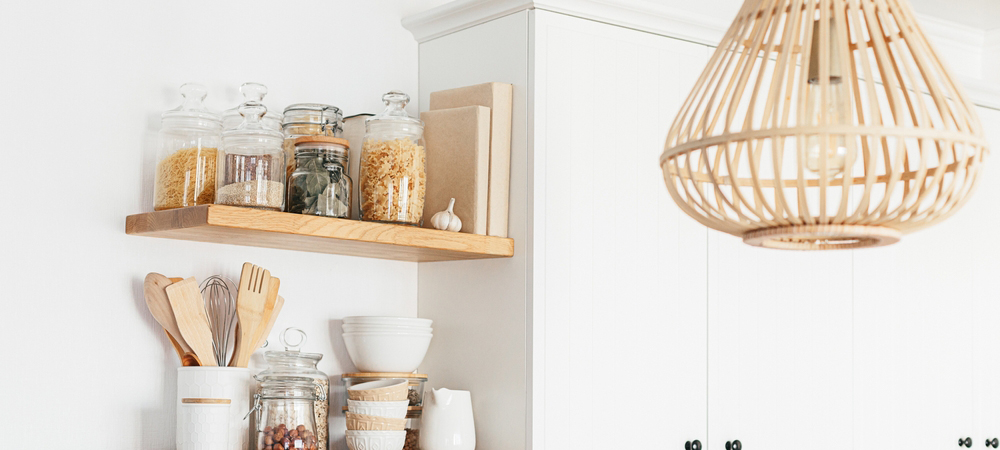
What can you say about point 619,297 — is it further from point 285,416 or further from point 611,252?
point 285,416

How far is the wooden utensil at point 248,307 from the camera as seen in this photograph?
1753 millimetres

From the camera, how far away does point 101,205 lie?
1737 mm

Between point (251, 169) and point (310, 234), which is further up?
point (251, 169)

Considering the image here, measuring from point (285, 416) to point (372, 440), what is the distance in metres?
0.19

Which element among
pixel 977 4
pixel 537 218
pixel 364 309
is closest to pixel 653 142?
pixel 537 218

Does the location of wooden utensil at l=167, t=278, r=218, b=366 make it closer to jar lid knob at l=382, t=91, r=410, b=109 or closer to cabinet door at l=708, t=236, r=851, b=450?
jar lid knob at l=382, t=91, r=410, b=109

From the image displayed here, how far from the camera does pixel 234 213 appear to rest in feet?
5.23

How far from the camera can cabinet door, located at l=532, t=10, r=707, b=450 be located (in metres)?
1.94

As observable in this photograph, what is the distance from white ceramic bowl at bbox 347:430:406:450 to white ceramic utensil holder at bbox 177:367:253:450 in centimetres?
21

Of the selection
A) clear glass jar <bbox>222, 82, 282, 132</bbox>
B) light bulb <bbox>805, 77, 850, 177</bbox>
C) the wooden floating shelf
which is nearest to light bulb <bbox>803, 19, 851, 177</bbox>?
light bulb <bbox>805, 77, 850, 177</bbox>

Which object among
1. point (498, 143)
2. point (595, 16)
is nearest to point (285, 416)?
point (498, 143)

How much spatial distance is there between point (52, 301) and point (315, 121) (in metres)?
0.57

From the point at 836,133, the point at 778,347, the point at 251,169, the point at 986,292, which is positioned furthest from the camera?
the point at 986,292

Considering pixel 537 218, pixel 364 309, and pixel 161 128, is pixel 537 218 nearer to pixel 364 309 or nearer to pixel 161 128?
pixel 364 309
